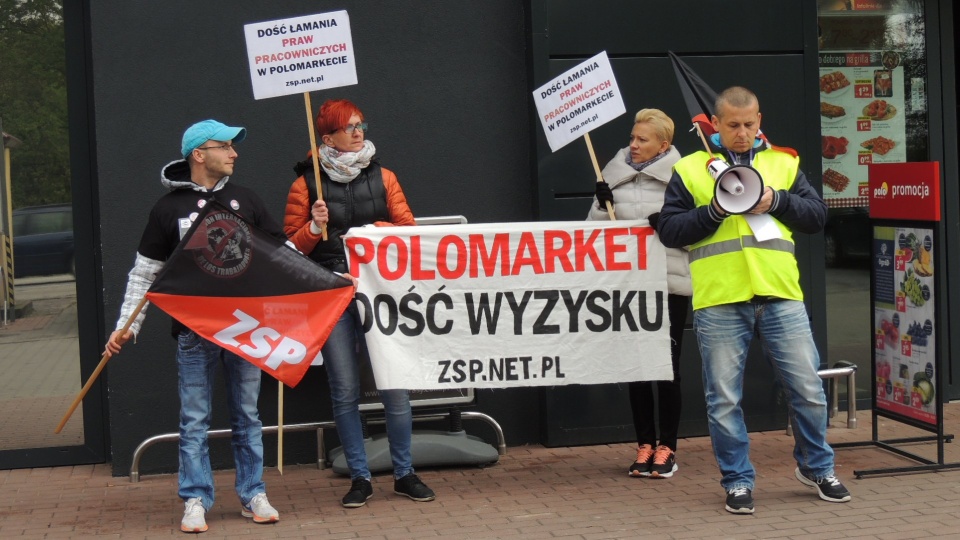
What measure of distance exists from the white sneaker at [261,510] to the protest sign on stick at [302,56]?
1.34 m

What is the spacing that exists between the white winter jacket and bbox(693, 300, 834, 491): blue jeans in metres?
0.70

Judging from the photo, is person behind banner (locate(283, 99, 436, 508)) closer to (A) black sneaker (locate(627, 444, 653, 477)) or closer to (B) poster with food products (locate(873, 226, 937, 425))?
(A) black sneaker (locate(627, 444, 653, 477))

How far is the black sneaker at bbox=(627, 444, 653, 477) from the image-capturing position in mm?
6840

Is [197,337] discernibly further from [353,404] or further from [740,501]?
[740,501]

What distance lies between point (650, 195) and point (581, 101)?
0.63 metres

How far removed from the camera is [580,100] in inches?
269

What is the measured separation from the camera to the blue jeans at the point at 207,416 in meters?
6.01

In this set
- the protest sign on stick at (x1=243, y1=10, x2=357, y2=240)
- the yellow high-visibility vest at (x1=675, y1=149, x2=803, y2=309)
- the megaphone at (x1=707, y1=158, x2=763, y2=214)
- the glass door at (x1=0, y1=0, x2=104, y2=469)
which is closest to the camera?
the megaphone at (x1=707, y1=158, x2=763, y2=214)

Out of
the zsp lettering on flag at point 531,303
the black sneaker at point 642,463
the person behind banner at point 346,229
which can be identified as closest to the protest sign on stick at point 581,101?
the zsp lettering on flag at point 531,303

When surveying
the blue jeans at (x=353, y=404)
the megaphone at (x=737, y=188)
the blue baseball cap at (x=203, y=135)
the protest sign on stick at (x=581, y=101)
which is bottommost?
the blue jeans at (x=353, y=404)

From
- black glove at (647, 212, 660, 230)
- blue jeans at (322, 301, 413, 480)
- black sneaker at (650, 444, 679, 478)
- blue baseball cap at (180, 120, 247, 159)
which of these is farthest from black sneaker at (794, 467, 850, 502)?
blue baseball cap at (180, 120, 247, 159)

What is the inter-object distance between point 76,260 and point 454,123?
2.42m

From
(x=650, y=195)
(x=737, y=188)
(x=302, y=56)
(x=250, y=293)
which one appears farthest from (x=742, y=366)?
(x=302, y=56)

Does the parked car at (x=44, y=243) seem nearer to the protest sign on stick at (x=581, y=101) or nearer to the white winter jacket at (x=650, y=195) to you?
the protest sign on stick at (x=581, y=101)
